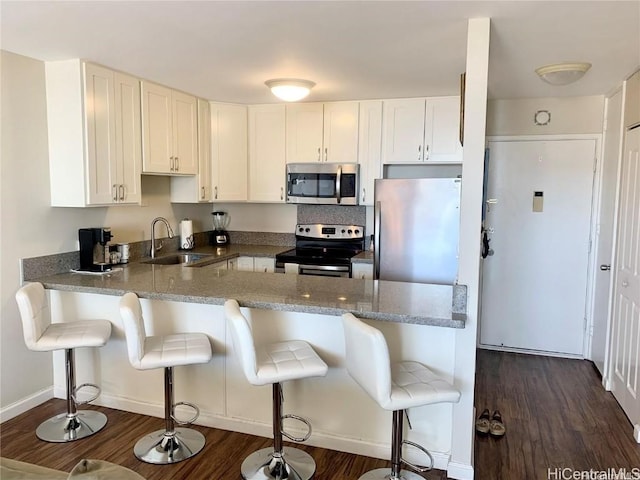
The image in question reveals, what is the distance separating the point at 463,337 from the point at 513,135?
2.65 meters

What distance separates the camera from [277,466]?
241 centimetres

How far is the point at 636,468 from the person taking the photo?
2578 mm

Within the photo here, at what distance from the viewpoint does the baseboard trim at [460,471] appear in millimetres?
2396

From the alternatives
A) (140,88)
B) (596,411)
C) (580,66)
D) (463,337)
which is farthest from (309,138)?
(596,411)

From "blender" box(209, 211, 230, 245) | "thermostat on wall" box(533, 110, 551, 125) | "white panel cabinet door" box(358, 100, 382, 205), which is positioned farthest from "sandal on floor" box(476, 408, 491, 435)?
"blender" box(209, 211, 230, 245)

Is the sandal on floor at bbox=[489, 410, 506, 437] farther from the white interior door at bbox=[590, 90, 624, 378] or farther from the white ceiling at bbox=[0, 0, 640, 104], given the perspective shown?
the white ceiling at bbox=[0, 0, 640, 104]

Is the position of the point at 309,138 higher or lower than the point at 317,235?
higher

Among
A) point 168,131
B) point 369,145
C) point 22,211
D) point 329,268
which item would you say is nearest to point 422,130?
point 369,145

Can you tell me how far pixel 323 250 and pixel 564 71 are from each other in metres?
2.52

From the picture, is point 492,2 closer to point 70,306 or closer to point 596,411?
point 596,411

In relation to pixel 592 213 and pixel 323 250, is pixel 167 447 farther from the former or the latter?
pixel 592 213

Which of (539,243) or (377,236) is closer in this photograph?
(377,236)

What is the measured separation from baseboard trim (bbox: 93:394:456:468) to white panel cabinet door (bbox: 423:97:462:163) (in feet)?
8.08

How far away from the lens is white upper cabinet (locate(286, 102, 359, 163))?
14.0 feet
